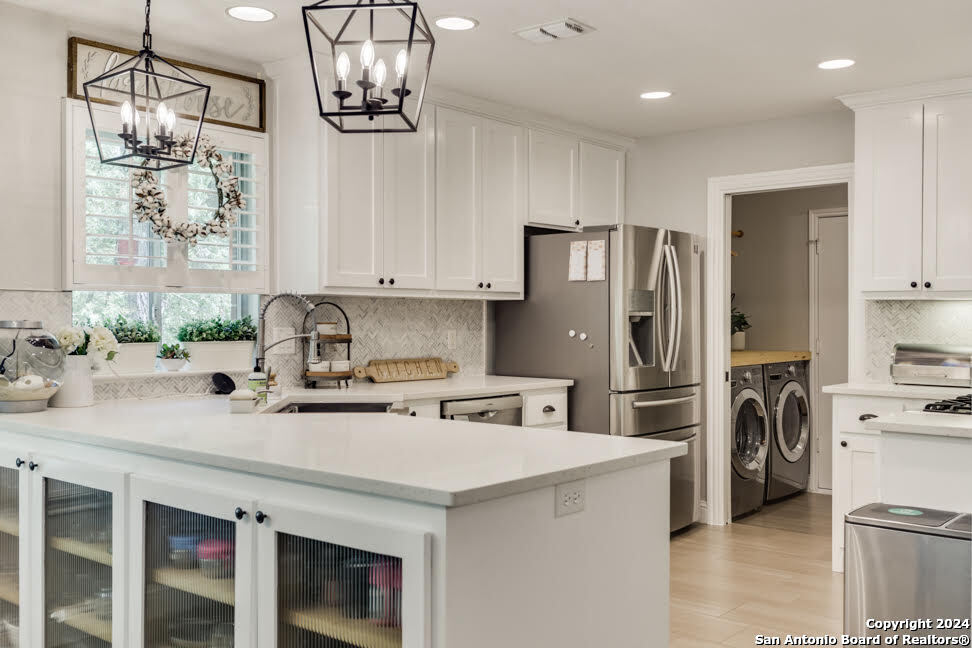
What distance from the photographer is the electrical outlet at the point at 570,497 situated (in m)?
1.87

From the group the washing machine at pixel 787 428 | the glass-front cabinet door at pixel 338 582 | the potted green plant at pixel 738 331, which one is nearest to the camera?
the glass-front cabinet door at pixel 338 582

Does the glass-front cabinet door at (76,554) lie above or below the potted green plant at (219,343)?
below

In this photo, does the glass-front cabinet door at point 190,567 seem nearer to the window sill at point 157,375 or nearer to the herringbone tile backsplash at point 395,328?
the window sill at point 157,375

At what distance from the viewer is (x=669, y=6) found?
3311 mm

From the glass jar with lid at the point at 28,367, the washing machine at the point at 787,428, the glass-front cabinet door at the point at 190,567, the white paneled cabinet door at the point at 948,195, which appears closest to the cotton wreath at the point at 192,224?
the glass jar with lid at the point at 28,367

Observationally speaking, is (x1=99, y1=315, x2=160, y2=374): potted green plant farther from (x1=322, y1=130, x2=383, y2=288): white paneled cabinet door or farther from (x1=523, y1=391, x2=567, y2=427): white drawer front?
(x1=523, y1=391, x2=567, y2=427): white drawer front

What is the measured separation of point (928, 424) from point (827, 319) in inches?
140

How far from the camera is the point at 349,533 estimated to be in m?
1.75

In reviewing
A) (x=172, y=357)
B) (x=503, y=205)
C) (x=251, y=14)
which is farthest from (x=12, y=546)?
(x=503, y=205)

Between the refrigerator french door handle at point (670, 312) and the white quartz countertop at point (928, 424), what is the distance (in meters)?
1.89

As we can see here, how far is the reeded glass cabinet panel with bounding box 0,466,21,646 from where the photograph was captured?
2.74 meters

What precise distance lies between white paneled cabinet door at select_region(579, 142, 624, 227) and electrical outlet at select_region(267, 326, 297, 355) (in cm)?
204

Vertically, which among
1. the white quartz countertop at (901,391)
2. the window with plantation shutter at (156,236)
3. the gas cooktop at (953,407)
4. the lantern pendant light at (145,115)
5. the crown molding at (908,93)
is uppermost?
the crown molding at (908,93)

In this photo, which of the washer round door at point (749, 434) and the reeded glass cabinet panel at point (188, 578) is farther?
the washer round door at point (749, 434)
